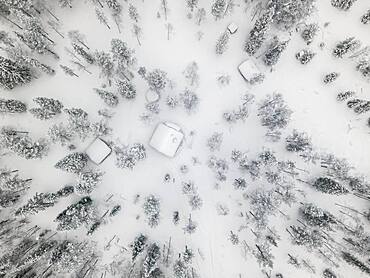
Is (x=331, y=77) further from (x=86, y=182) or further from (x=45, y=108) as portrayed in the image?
(x=45, y=108)

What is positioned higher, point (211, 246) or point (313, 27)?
point (313, 27)

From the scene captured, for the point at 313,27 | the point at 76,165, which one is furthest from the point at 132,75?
the point at 313,27

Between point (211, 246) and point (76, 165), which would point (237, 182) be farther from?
point (76, 165)

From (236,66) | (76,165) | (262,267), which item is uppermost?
A: (236,66)

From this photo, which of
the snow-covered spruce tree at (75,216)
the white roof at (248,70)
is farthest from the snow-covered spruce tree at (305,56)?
the snow-covered spruce tree at (75,216)

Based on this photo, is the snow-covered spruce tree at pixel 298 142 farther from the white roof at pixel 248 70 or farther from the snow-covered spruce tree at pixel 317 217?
the white roof at pixel 248 70

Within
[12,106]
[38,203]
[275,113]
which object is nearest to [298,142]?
[275,113]

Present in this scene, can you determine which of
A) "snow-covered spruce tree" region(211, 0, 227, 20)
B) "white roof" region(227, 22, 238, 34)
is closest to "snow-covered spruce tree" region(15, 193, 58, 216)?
"snow-covered spruce tree" region(211, 0, 227, 20)
